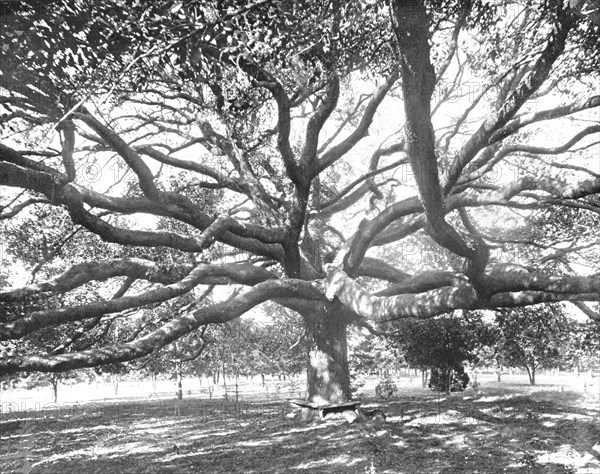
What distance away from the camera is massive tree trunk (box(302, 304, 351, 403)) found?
421 inches

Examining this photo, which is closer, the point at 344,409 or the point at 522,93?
the point at 522,93

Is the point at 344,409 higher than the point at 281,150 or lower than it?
lower

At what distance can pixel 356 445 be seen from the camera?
25.0 ft

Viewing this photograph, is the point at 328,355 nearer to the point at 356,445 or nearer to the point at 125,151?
the point at 356,445

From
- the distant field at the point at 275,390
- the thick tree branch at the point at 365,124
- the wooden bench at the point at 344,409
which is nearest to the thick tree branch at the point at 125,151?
the thick tree branch at the point at 365,124

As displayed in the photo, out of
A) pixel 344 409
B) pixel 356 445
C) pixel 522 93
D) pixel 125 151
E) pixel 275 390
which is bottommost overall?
pixel 275 390

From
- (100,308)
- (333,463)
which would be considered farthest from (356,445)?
(100,308)

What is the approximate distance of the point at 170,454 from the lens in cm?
816

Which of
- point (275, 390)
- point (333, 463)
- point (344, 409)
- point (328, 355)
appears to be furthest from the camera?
point (275, 390)

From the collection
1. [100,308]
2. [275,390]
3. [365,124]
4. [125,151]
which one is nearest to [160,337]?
[100,308]

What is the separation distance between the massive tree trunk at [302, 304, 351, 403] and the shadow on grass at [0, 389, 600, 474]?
0.90 m

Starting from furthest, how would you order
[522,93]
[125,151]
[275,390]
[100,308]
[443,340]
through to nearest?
[275,390] → [443,340] → [125,151] → [100,308] → [522,93]

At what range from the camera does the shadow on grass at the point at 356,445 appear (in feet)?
21.3

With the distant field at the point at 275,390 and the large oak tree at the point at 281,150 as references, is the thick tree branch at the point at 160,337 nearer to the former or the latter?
the large oak tree at the point at 281,150
